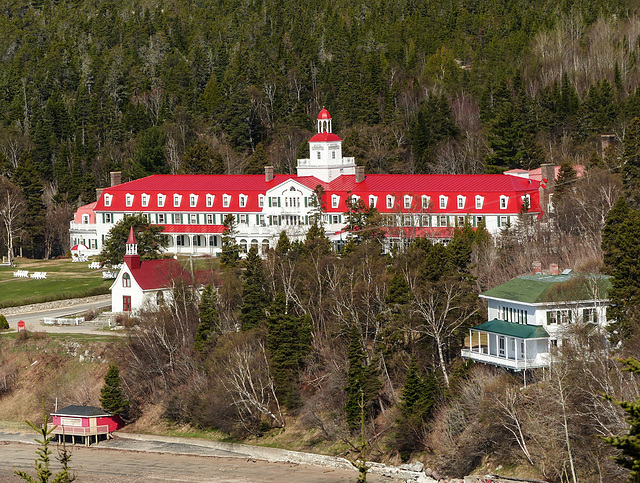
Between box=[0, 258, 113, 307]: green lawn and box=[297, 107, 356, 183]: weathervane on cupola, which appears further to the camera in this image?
box=[297, 107, 356, 183]: weathervane on cupola

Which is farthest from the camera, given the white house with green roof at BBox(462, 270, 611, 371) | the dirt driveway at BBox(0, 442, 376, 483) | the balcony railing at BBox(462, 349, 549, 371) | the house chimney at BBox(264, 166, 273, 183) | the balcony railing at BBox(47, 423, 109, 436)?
the house chimney at BBox(264, 166, 273, 183)

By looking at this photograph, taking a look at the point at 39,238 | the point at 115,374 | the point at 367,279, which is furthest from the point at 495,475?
the point at 39,238

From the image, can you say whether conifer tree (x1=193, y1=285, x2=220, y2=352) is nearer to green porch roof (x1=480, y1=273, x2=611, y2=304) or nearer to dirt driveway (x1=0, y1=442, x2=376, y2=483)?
dirt driveway (x1=0, y1=442, x2=376, y2=483)

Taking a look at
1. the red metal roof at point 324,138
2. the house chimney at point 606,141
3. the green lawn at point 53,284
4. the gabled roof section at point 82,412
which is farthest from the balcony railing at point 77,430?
the house chimney at point 606,141

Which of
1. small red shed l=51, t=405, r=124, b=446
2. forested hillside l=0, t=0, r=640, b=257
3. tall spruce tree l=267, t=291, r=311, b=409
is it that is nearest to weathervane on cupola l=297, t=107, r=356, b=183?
forested hillside l=0, t=0, r=640, b=257

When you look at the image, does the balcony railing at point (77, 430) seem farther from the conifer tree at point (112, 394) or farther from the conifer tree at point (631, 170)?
the conifer tree at point (631, 170)

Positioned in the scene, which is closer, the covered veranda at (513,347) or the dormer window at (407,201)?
the covered veranda at (513,347)

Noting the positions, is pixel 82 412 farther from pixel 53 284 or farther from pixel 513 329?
pixel 53 284
